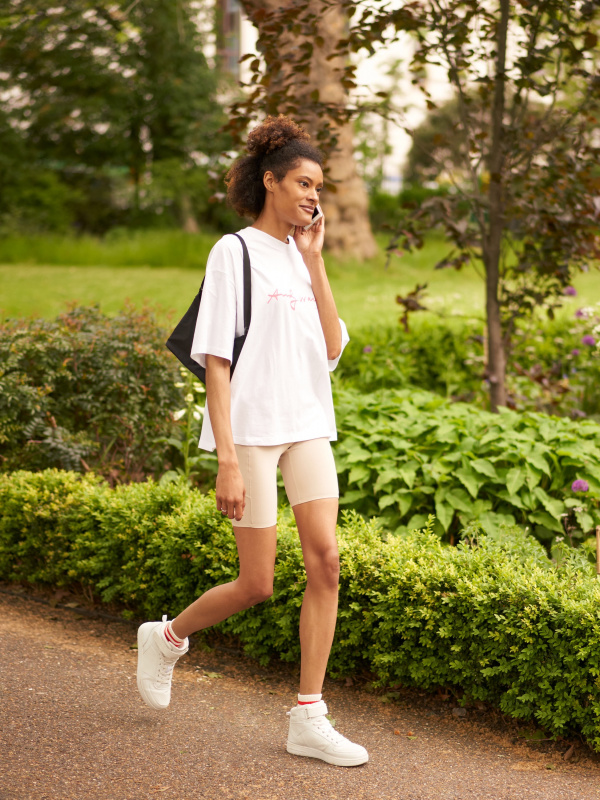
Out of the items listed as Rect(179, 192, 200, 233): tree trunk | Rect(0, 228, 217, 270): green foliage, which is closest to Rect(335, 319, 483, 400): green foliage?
Rect(0, 228, 217, 270): green foliage

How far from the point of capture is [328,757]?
2709mm

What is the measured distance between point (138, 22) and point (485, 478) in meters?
20.4

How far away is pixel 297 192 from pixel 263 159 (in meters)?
0.19

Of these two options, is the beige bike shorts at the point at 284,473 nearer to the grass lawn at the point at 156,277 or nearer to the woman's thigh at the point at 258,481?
the woman's thigh at the point at 258,481

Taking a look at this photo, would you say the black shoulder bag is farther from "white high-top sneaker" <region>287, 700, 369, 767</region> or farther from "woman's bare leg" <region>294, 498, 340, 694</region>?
"white high-top sneaker" <region>287, 700, 369, 767</region>

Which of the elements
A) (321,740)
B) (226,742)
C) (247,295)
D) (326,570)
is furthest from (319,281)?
(226,742)

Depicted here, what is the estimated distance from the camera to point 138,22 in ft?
70.4

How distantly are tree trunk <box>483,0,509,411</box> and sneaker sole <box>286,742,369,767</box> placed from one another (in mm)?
3574

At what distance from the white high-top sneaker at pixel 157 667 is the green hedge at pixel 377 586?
0.56m

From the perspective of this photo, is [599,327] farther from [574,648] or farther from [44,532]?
[44,532]

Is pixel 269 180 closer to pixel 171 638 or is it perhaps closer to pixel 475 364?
pixel 171 638

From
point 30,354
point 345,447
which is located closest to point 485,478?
point 345,447

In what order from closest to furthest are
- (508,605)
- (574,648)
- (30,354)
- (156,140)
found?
(574,648) < (508,605) < (30,354) < (156,140)

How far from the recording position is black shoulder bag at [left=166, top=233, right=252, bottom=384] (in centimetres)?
261
